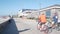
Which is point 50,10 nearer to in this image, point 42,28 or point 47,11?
point 47,11

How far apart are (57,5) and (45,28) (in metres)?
33.3

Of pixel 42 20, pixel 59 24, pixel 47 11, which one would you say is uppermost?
pixel 42 20

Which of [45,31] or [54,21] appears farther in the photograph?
[54,21]

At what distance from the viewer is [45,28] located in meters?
14.5

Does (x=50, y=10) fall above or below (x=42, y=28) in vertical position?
below

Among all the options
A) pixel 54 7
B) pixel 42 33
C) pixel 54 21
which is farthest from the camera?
pixel 54 7

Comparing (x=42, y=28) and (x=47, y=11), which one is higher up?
(x=42, y=28)

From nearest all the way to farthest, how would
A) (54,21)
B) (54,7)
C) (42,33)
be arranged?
(42,33) < (54,21) < (54,7)

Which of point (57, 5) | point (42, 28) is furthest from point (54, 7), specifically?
point (42, 28)

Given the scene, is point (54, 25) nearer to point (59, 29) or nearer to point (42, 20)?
point (59, 29)

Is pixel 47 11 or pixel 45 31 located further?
pixel 47 11

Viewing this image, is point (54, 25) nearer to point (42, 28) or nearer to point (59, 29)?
point (59, 29)

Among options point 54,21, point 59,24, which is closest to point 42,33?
point 54,21

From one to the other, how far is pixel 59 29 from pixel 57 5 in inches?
1191
